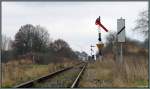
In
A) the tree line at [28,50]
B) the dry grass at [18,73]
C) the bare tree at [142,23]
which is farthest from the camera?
the bare tree at [142,23]

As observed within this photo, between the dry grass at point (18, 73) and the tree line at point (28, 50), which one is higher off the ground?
the tree line at point (28, 50)

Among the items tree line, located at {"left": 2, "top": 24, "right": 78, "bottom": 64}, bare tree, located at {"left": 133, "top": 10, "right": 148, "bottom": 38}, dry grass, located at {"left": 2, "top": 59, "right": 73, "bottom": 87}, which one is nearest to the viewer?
dry grass, located at {"left": 2, "top": 59, "right": 73, "bottom": 87}

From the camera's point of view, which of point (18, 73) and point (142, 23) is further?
point (142, 23)

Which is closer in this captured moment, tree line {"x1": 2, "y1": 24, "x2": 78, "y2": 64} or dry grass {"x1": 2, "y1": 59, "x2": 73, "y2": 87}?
dry grass {"x1": 2, "y1": 59, "x2": 73, "y2": 87}

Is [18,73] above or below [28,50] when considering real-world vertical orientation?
below

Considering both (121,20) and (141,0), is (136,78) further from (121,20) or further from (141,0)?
(141,0)

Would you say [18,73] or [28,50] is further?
[28,50]

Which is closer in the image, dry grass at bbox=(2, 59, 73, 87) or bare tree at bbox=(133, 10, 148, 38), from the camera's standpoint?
dry grass at bbox=(2, 59, 73, 87)

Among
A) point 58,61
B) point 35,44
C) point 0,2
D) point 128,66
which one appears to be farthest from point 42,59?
point 0,2

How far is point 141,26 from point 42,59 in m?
21.4

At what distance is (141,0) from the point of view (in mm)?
11047

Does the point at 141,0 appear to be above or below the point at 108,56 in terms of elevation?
above

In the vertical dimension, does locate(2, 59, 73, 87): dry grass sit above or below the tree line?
below

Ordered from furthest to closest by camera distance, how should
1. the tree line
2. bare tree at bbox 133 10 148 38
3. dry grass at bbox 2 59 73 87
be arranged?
Answer: 1. bare tree at bbox 133 10 148 38
2. the tree line
3. dry grass at bbox 2 59 73 87
